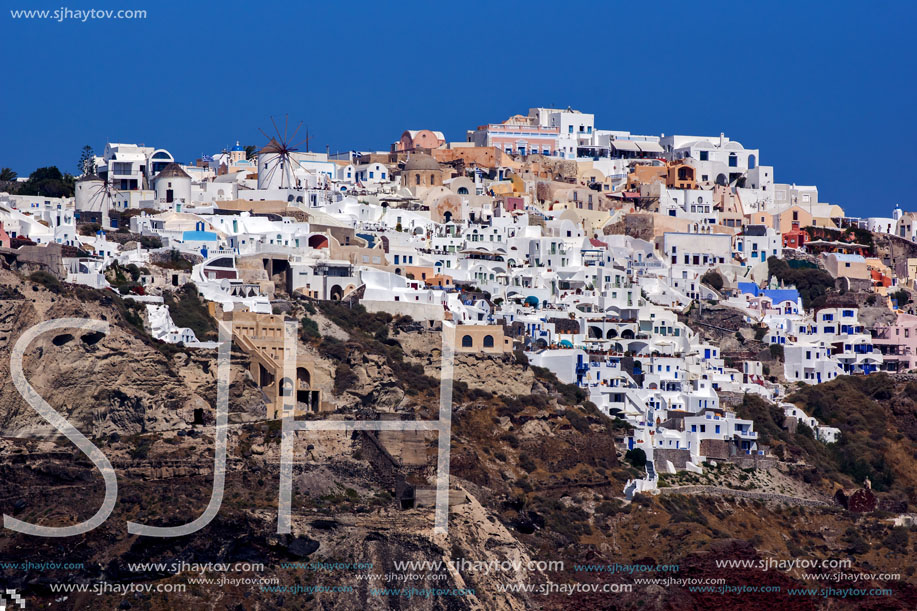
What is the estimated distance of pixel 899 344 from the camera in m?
59.1

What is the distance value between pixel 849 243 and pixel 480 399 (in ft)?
79.7

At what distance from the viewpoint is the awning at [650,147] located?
7912 cm

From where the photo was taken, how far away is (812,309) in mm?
62156

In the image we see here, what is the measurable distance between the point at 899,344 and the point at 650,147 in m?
22.5

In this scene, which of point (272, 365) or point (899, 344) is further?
point (899, 344)

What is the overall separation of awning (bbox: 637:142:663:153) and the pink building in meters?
21.1

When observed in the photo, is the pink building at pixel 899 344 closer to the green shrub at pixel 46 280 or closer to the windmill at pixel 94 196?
the windmill at pixel 94 196

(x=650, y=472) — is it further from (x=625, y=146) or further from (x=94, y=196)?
(x=625, y=146)

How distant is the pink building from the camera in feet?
192

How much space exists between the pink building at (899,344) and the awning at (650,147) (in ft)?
69.2

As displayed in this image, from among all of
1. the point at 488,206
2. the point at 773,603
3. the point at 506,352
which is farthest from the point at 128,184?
the point at 773,603

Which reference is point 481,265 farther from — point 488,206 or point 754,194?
point 754,194
